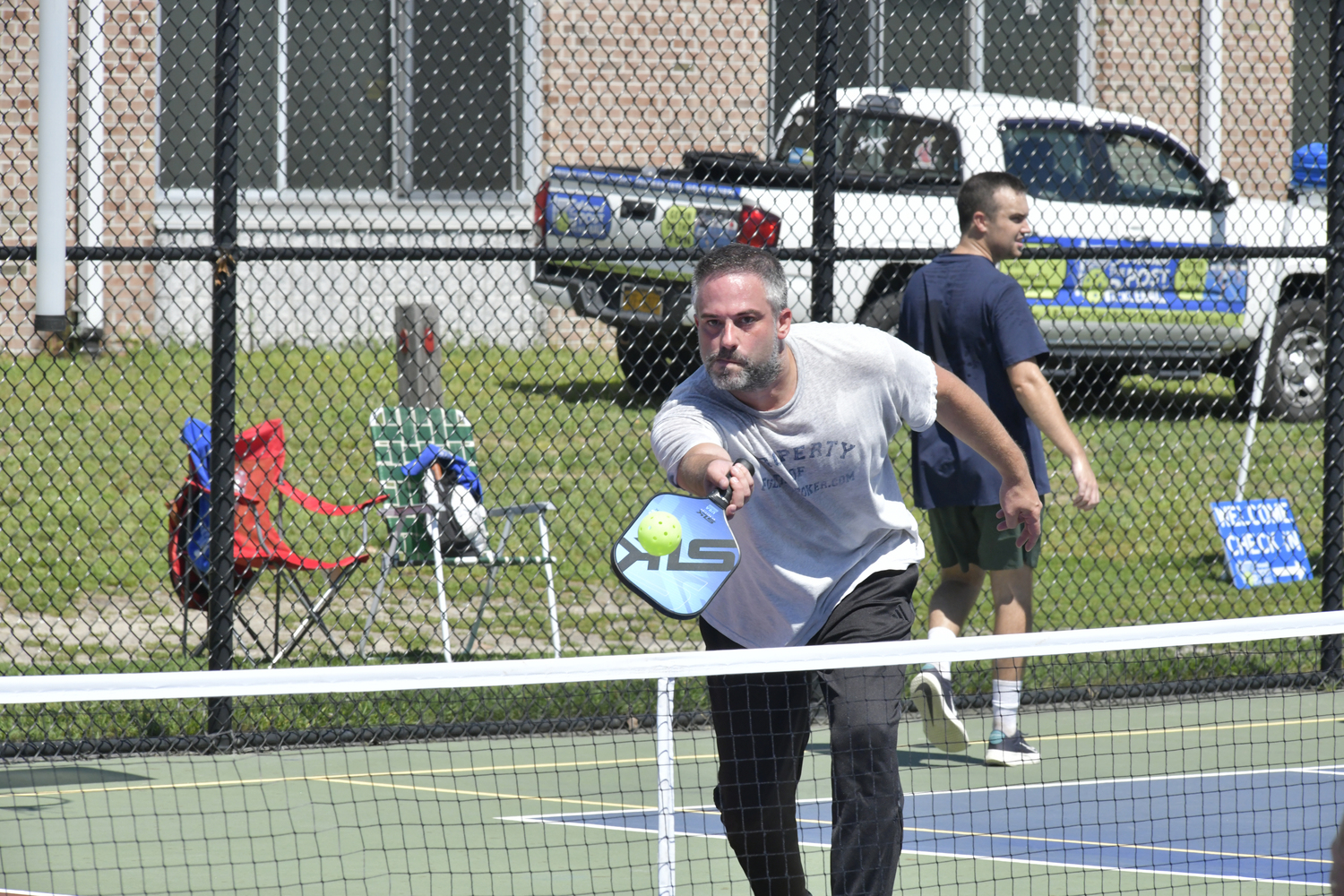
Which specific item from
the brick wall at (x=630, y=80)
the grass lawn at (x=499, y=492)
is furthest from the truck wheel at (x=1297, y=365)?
the brick wall at (x=630, y=80)

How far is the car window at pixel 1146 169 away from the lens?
11.2 metres

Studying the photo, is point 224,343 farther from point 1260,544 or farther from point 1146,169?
point 1146,169

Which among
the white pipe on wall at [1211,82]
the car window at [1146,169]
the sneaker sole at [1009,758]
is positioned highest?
the white pipe on wall at [1211,82]

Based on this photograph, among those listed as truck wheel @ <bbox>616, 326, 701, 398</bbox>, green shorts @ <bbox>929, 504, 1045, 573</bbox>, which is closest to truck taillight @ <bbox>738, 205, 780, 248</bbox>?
truck wheel @ <bbox>616, 326, 701, 398</bbox>

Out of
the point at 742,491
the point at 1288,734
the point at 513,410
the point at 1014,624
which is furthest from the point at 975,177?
the point at 513,410

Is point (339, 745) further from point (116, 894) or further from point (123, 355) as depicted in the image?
point (123, 355)

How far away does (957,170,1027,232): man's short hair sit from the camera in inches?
245

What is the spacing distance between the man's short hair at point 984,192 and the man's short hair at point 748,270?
241cm

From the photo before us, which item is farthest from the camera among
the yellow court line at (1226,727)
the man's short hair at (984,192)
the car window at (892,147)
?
the car window at (892,147)

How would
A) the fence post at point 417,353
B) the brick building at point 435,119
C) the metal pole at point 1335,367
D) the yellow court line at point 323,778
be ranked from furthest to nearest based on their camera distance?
the brick building at point 435,119
the fence post at point 417,353
the metal pole at point 1335,367
the yellow court line at point 323,778

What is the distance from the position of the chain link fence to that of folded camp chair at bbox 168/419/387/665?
0.02 meters

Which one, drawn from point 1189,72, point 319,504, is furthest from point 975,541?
point 1189,72

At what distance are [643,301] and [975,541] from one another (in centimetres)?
298

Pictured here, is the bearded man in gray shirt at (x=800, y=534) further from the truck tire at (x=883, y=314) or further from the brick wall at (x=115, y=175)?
the brick wall at (x=115, y=175)
